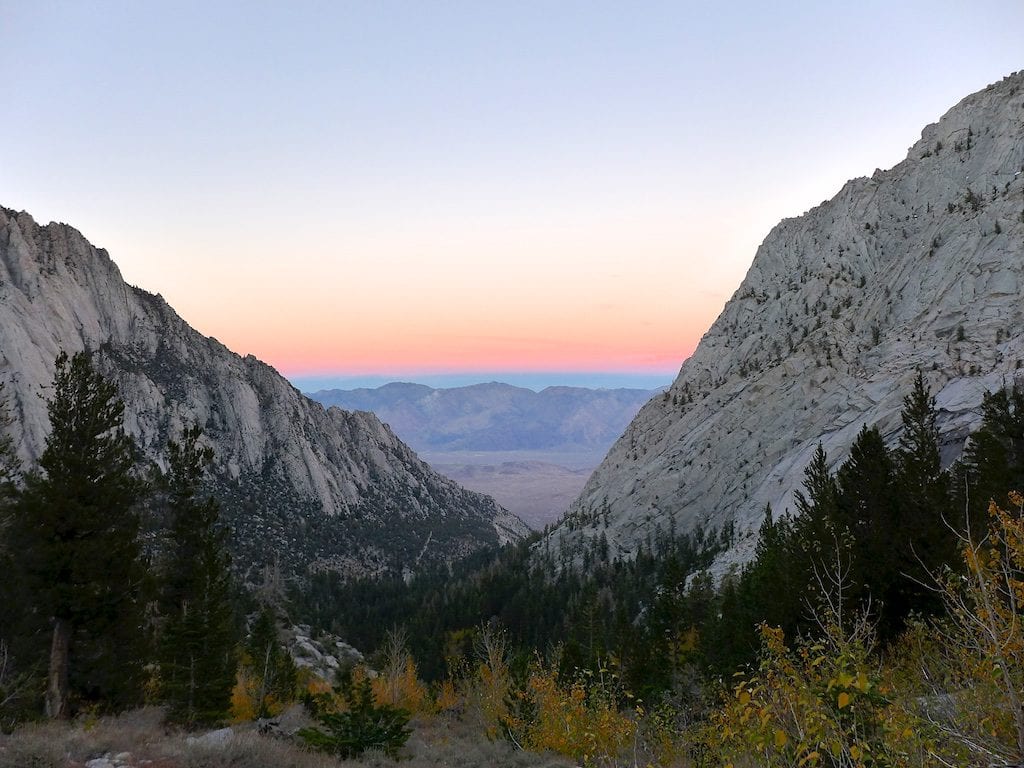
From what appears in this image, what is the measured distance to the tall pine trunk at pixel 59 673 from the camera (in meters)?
19.9

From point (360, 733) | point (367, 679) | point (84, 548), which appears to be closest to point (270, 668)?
point (367, 679)

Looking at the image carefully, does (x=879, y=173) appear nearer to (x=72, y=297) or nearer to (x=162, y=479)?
(x=162, y=479)

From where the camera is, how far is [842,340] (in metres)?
110

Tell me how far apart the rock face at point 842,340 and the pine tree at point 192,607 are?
213ft

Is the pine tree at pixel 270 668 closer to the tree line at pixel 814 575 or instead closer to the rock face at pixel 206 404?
the tree line at pixel 814 575

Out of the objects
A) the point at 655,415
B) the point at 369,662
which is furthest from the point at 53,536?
the point at 655,415

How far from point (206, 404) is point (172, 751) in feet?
544

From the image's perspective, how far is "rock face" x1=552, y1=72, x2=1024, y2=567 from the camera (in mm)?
83000

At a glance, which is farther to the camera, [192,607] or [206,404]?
[206,404]

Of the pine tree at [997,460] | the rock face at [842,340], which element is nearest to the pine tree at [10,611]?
the pine tree at [997,460]

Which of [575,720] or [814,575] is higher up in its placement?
[575,720]

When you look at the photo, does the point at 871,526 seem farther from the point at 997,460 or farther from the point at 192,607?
the point at 192,607

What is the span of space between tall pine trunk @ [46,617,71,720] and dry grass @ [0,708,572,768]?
1.27m

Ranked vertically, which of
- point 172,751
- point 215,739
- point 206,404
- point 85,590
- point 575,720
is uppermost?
point 206,404
